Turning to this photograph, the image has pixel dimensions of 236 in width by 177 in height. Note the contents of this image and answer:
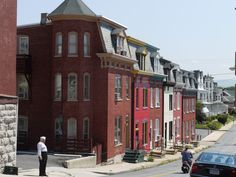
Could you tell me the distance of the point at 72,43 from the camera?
1355 inches

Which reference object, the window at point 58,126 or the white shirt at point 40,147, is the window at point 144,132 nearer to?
the window at point 58,126

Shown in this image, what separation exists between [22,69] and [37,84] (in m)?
1.56

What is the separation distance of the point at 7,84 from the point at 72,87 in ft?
47.1

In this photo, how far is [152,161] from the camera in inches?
1561

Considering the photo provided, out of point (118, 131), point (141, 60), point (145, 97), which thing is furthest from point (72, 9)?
point (145, 97)

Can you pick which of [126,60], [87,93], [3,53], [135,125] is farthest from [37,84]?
[3,53]

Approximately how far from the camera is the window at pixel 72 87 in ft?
114

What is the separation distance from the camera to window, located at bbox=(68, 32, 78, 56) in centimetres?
3431

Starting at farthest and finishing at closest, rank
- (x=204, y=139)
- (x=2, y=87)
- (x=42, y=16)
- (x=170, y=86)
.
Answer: (x=204, y=139) < (x=170, y=86) < (x=42, y=16) < (x=2, y=87)

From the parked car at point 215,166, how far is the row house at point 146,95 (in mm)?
22346

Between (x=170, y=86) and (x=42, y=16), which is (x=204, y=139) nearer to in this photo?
(x=170, y=86)

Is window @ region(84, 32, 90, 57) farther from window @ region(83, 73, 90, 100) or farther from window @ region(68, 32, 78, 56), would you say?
window @ region(83, 73, 90, 100)

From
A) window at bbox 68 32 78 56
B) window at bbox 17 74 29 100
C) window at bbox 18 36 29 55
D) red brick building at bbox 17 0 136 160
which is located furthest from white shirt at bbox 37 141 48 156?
window at bbox 18 36 29 55

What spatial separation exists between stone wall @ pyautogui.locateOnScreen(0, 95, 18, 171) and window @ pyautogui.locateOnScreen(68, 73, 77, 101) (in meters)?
14.0
